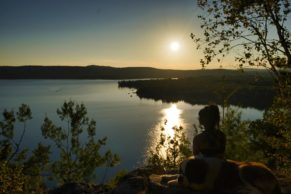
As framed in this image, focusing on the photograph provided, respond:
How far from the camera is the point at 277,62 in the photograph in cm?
1644

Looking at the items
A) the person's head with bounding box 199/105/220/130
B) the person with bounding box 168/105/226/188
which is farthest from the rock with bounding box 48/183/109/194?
the person's head with bounding box 199/105/220/130

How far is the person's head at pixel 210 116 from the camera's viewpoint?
8.48 meters

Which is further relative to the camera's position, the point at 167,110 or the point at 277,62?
the point at 167,110

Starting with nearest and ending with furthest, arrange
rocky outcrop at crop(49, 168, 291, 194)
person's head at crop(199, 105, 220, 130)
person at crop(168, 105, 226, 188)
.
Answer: person at crop(168, 105, 226, 188) → person's head at crop(199, 105, 220, 130) → rocky outcrop at crop(49, 168, 291, 194)

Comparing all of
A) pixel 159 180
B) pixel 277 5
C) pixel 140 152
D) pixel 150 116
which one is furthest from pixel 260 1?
pixel 150 116

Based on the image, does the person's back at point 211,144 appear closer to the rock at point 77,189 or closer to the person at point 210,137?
the person at point 210,137

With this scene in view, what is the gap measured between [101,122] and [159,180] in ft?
384

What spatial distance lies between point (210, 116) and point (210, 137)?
1.59ft

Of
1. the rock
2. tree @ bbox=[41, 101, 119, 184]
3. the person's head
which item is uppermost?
the person's head

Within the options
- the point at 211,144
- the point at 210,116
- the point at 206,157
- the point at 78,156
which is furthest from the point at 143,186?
the point at 78,156

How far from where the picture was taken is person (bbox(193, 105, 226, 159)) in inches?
334

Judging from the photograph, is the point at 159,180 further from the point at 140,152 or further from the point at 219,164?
the point at 140,152

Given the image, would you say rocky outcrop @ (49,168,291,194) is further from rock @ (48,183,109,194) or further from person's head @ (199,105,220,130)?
person's head @ (199,105,220,130)

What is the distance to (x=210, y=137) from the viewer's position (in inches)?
335
